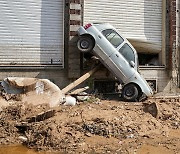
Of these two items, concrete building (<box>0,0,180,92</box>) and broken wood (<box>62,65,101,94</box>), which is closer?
broken wood (<box>62,65,101,94</box>)

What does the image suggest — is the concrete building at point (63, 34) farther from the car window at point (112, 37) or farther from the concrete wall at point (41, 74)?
the car window at point (112, 37)

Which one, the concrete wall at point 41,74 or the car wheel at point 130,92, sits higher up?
the concrete wall at point 41,74

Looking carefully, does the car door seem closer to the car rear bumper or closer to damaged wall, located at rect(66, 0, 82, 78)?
the car rear bumper

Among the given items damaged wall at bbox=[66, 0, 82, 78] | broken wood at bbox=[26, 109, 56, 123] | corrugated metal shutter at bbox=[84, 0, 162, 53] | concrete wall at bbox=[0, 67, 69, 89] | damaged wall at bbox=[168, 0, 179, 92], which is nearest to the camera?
broken wood at bbox=[26, 109, 56, 123]

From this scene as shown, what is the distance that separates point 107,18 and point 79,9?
4.93 feet

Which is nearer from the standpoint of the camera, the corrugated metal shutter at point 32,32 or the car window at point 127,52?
the car window at point 127,52

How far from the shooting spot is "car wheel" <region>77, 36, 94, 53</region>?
11.6 m

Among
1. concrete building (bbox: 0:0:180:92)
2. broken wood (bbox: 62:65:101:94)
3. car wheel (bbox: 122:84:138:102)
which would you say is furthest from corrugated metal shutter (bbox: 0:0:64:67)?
car wheel (bbox: 122:84:138:102)

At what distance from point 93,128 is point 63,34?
5618mm

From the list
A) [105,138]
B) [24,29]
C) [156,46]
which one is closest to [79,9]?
[24,29]

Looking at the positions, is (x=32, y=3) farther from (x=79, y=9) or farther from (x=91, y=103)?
(x=91, y=103)

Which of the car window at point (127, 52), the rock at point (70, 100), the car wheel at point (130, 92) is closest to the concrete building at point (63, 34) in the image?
the car wheel at point (130, 92)

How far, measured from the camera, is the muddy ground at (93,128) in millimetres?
7316

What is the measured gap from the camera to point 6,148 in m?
7.27
